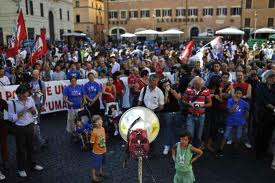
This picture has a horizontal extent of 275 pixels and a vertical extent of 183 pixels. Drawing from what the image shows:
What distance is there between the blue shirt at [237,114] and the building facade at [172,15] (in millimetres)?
49413

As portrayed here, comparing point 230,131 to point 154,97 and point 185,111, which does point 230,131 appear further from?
point 154,97

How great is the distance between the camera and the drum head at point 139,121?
4461 mm

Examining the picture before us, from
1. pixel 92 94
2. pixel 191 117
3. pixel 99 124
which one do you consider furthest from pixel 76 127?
pixel 191 117

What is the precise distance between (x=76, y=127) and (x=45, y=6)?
41521mm

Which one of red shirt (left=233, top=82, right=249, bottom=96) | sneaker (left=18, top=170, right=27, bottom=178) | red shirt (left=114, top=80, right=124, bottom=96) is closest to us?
sneaker (left=18, top=170, right=27, bottom=178)

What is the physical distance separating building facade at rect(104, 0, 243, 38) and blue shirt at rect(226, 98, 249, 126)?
162 ft

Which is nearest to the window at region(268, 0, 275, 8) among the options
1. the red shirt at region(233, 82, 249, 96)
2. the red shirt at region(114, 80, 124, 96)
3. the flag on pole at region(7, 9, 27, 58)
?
the flag on pole at region(7, 9, 27, 58)

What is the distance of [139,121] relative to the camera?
4.48m

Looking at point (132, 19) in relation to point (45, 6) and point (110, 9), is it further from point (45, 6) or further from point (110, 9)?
point (45, 6)

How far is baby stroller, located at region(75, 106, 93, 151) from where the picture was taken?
778 centimetres

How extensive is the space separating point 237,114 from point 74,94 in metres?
4.13

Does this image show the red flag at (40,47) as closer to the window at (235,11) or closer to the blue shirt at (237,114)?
the blue shirt at (237,114)

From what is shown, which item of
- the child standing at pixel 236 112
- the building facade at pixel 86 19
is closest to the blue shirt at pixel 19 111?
the child standing at pixel 236 112

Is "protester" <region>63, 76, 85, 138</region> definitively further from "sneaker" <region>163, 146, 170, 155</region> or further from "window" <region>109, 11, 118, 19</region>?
"window" <region>109, 11, 118, 19</region>
